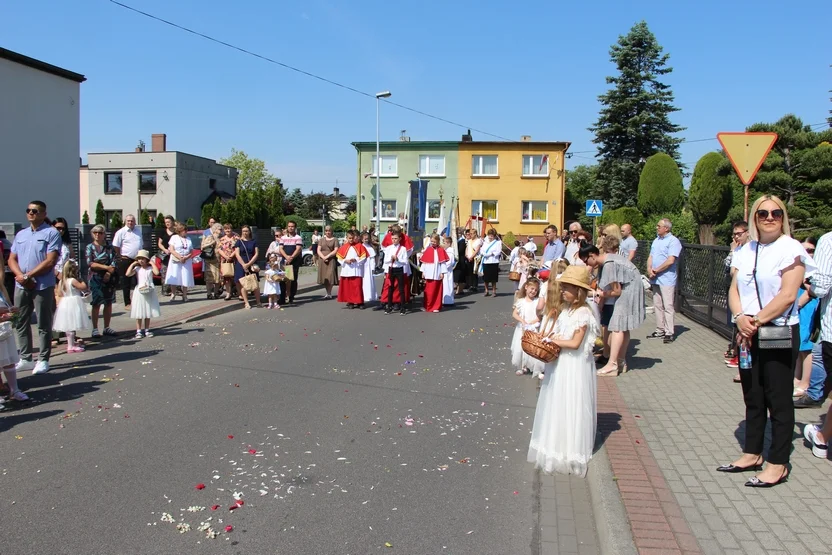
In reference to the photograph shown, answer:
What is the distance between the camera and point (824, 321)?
5.45m

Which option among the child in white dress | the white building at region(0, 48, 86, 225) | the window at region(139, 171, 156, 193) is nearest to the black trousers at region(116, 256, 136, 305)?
the child in white dress

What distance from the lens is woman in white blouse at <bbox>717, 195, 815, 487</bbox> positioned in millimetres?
4754

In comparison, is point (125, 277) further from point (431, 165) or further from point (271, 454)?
point (431, 165)

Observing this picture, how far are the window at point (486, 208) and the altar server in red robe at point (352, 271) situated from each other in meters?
35.3

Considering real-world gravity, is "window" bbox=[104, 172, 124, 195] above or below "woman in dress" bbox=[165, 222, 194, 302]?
above

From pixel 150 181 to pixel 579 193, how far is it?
153 ft

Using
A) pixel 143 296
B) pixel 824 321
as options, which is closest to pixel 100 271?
pixel 143 296

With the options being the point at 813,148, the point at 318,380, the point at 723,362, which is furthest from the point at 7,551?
the point at 813,148

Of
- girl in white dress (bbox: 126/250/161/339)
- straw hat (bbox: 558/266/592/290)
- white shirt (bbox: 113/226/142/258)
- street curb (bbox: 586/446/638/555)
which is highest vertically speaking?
straw hat (bbox: 558/266/592/290)

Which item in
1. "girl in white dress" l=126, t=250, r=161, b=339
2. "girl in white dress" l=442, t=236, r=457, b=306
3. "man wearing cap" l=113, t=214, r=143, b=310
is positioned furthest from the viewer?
"girl in white dress" l=442, t=236, r=457, b=306

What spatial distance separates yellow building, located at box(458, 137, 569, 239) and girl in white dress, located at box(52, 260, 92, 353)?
41508mm

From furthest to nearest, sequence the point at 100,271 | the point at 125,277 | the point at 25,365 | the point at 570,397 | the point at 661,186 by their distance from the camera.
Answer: the point at 661,186, the point at 125,277, the point at 100,271, the point at 25,365, the point at 570,397

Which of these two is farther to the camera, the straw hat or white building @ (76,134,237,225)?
white building @ (76,134,237,225)

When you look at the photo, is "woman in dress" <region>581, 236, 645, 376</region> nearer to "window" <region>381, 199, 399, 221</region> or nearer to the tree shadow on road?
the tree shadow on road
